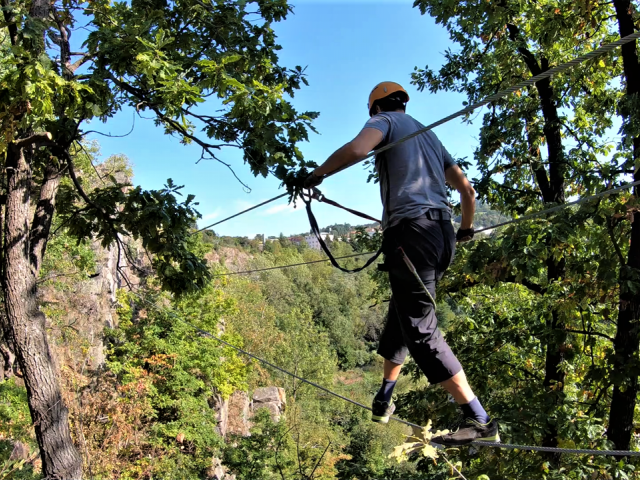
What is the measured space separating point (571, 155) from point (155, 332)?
604 inches

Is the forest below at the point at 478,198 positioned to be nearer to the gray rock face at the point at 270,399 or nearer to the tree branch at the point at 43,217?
the tree branch at the point at 43,217

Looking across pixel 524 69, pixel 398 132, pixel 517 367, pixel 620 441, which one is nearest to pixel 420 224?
pixel 398 132

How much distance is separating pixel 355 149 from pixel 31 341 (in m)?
4.61

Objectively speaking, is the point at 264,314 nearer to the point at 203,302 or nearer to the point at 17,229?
the point at 203,302

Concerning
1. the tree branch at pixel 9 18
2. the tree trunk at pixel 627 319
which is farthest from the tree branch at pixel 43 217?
the tree trunk at pixel 627 319

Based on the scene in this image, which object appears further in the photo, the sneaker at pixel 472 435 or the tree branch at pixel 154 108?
the tree branch at pixel 154 108

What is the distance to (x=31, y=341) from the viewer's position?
5.19m

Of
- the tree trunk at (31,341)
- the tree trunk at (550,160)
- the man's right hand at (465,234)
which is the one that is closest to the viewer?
the man's right hand at (465,234)

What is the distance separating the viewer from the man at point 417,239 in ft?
7.79

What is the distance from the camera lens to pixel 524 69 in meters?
7.18

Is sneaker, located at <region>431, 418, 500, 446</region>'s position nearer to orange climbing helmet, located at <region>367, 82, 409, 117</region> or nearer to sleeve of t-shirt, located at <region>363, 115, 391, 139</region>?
sleeve of t-shirt, located at <region>363, 115, 391, 139</region>

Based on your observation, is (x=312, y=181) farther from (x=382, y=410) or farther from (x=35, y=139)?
(x=35, y=139)

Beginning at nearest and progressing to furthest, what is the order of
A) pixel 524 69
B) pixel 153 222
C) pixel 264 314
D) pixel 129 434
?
pixel 153 222 → pixel 524 69 → pixel 129 434 → pixel 264 314

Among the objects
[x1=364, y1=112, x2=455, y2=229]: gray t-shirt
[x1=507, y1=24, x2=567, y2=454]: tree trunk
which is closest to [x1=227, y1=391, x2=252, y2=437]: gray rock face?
[x1=507, y1=24, x2=567, y2=454]: tree trunk
